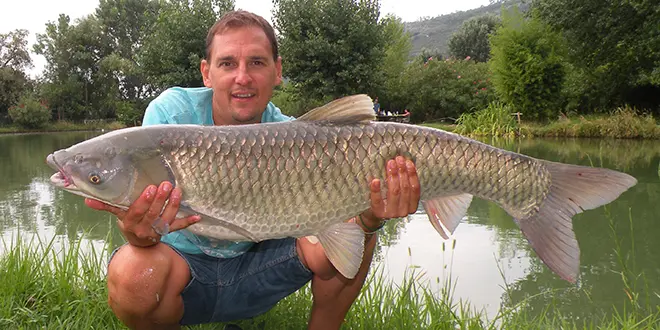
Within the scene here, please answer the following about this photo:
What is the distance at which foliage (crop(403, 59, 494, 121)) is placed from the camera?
68.1ft

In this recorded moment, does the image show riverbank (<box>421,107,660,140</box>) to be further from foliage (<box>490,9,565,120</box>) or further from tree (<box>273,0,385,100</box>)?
tree (<box>273,0,385,100</box>)

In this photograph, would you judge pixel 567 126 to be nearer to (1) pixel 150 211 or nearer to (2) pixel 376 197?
(2) pixel 376 197

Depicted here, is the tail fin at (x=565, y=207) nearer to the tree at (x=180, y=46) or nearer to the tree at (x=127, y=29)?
the tree at (x=180, y=46)

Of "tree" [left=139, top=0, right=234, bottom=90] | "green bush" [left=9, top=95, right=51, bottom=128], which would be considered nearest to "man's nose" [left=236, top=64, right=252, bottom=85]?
"tree" [left=139, top=0, right=234, bottom=90]

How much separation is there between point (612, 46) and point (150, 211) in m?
15.6

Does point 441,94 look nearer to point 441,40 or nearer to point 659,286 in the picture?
point 659,286

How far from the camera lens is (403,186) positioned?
1674 mm

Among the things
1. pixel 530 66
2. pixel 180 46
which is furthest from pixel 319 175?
pixel 180 46

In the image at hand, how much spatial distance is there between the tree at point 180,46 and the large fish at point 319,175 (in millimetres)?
21665

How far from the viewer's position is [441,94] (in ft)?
69.0

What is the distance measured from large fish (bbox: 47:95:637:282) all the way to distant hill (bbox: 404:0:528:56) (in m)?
88.0

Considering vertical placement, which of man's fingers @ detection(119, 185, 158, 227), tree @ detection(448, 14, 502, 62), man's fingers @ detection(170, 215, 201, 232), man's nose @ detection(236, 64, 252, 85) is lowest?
man's fingers @ detection(170, 215, 201, 232)

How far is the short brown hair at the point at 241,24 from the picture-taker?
2.17m

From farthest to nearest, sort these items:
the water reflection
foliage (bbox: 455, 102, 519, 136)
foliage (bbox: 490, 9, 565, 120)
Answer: foliage (bbox: 490, 9, 565, 120), foliage (bbox: 455, 102, 519, 136), the water reflection
